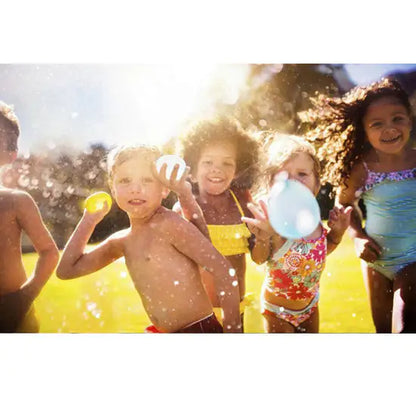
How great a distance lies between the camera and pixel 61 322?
2.48 meters

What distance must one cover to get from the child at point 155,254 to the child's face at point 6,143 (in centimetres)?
45

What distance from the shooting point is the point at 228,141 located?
8.05 feet

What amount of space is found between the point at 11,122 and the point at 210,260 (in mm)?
1133

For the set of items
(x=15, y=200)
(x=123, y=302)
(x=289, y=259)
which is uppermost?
(x=15, y=200)

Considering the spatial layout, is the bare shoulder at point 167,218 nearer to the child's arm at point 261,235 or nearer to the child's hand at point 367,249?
the child's arm at point 261,235

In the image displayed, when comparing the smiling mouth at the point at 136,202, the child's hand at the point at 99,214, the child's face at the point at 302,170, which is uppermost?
the child's face at the point at 302,170

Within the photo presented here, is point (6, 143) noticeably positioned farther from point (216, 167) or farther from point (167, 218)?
point (216, 167)

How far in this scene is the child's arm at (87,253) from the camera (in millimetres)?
2434

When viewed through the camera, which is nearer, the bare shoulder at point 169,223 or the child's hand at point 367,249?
the bare shoulder at point 169,223

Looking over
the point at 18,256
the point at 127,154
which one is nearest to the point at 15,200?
the point at 18,256

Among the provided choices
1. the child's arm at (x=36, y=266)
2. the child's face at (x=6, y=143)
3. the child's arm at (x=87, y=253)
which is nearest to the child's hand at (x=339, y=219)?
the child's arm at (x=87, y=253)

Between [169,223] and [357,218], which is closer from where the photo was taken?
[169,223]

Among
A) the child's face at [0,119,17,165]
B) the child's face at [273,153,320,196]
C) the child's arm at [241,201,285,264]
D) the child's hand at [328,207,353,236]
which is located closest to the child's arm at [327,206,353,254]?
the child's hand at [328,207,353,236]

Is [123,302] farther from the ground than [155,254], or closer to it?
closer to it
